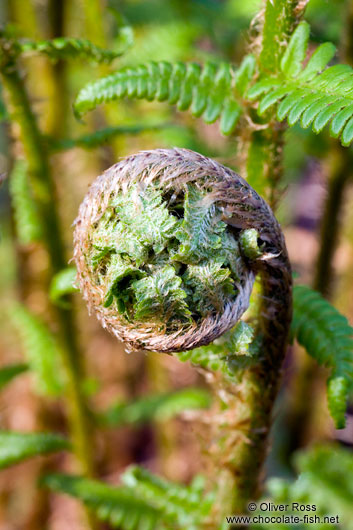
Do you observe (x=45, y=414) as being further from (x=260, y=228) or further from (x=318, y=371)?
(x=260, y=228)

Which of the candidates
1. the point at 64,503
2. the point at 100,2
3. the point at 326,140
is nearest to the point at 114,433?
the point at 64,503

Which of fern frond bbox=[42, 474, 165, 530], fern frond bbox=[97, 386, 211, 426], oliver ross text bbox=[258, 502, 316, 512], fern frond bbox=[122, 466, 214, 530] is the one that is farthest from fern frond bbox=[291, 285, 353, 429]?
fern frond bbox=[97, 386, 211, 426]

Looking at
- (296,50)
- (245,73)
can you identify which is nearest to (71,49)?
(245,73)

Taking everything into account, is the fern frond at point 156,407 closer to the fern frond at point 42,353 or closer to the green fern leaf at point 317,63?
the fern frond at point 42,353

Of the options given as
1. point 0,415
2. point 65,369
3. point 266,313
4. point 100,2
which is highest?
point 100,2

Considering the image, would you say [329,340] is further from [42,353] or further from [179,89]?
[42,353]
